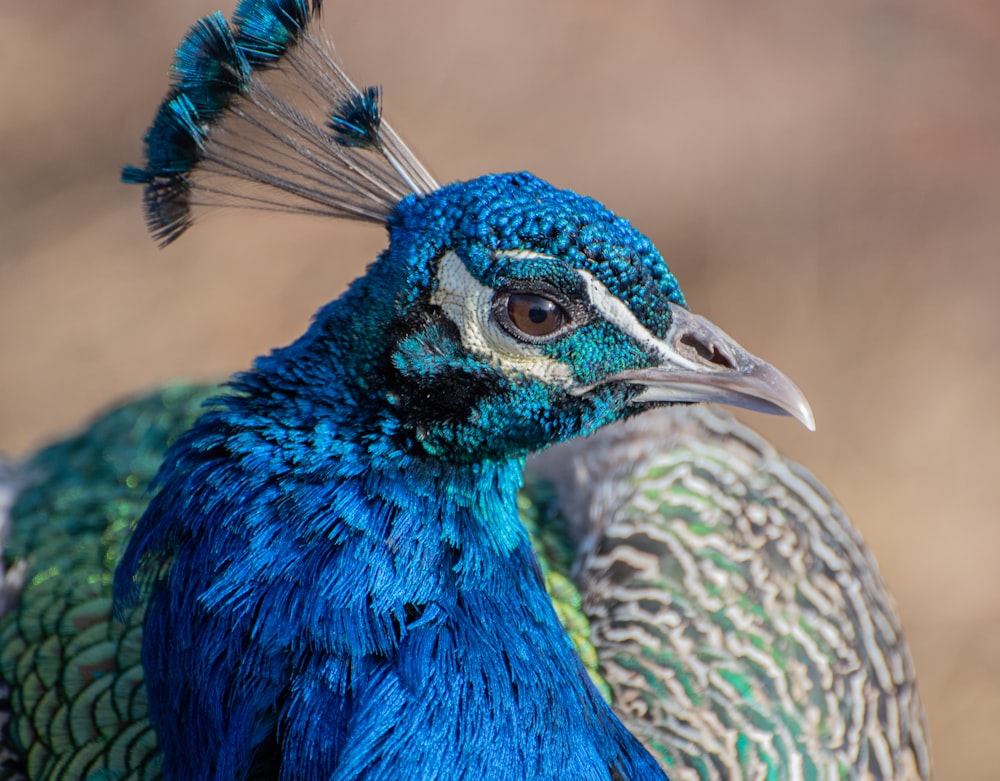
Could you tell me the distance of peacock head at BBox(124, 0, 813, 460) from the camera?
1440 mm

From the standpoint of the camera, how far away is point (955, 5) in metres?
5.02

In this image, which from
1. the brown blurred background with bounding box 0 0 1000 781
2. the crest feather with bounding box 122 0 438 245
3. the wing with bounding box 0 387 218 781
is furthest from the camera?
the brown blurred background with bounding box 0 0 1000 781

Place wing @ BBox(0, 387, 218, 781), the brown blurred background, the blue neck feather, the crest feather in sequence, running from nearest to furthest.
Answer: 1. the blue neck feather
2. the crest feather
3. wing @ BBox(0, 387, 218, 781)
4. the brown blurred background

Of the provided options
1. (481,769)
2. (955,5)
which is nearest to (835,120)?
(955,5)

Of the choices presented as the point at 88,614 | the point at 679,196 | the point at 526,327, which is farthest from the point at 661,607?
the point at 679,196

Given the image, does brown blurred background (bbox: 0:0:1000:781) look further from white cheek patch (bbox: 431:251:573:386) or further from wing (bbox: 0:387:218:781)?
white cheek patch (bbox: 431:251:573:386)

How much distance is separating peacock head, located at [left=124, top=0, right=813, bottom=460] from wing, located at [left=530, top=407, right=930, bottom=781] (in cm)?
63

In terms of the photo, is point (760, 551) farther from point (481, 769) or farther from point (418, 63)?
point (418, 63)

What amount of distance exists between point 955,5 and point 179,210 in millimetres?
4301

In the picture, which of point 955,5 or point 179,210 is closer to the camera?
point 179,210

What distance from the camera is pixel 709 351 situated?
1510mm

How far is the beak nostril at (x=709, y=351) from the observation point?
1.50 metres

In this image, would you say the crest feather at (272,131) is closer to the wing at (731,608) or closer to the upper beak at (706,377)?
the upper beak at (706,377)

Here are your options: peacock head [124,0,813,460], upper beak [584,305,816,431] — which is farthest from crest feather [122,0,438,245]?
upper beak [584,305,816,431]
